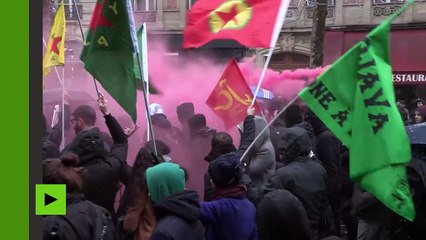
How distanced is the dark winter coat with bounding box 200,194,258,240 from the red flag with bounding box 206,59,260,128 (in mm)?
2973

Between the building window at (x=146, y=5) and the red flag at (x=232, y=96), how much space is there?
16.6 meters

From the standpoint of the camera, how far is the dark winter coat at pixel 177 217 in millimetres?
3660

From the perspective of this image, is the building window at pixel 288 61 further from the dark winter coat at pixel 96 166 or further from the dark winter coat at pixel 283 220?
the dark winter coat at pixel 283 220

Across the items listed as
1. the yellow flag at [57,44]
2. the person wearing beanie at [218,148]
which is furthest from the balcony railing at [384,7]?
the person wearing beanie at [218,148]

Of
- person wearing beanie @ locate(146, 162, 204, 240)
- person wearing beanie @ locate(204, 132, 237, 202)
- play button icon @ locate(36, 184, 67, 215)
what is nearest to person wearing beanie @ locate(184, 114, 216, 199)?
person wearing beanie @ locate(204, 132, 237, 202)

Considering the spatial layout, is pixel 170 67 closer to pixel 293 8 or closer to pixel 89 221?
pixel 89 221

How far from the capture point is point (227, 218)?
14.3 ft

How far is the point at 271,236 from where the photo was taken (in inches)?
135

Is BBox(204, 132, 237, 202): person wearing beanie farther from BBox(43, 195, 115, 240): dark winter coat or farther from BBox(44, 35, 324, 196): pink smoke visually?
BBox(43, 195, 115, 240): dark winter coat

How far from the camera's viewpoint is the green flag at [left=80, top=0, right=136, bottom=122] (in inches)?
198

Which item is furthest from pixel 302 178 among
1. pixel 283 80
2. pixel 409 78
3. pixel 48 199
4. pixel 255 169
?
pixel 409 78

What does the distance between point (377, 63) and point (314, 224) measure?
4.99 ft

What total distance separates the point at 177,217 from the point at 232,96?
3.79 meters

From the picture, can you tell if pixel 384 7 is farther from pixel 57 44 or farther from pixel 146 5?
pixel 57 44
